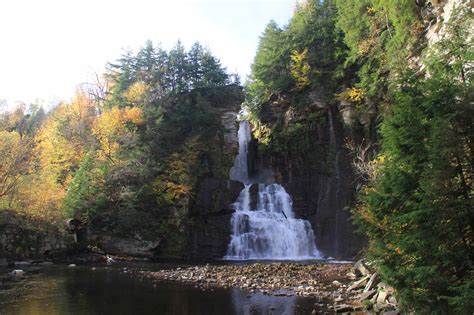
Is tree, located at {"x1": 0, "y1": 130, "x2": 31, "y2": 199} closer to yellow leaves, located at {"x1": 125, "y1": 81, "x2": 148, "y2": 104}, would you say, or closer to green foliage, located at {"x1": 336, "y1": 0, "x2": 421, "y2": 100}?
yellow leaves, located at {"x1": 125, "y1": 81, "x2": 148, "y2": 104}

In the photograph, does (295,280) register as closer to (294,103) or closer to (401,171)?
(401,171)

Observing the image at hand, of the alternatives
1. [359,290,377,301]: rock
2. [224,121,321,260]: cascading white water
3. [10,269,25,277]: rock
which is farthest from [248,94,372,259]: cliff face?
[10,269,25,277]: rock

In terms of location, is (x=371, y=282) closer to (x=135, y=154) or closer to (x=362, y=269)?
(x=362, y=269)

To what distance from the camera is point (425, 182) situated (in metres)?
9.68

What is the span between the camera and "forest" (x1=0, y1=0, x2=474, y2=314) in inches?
417

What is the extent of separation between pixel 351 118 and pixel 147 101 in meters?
19.8

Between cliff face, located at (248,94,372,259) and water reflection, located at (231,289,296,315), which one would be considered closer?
water reflection, located at (231,289,296,315)

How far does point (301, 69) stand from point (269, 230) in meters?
17.7

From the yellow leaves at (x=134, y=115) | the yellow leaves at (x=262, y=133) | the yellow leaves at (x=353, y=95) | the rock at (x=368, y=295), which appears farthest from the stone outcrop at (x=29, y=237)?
the yellow leaves at (x=353, y=95)

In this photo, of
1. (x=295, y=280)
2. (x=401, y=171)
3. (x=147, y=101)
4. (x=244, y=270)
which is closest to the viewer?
(x=401, y=171)

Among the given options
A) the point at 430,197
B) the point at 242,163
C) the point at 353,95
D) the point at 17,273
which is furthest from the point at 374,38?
the point at 17,273

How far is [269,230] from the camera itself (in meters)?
33.7

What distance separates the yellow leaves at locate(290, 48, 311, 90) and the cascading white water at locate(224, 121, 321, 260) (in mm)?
11777

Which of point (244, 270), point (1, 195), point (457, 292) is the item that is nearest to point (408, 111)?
point (457, 292)
